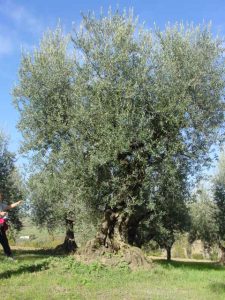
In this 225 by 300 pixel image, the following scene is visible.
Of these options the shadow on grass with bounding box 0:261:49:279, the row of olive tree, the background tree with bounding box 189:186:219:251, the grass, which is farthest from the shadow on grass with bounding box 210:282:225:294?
the background tree with bounding box 189:186:219:251

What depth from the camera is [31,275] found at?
42.5ft

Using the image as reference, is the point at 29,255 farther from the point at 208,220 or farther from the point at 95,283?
the point at 208,220

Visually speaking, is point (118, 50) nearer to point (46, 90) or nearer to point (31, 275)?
point (46, 90)

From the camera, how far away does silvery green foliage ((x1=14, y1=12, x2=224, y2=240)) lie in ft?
55.6

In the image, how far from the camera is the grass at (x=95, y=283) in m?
11.1

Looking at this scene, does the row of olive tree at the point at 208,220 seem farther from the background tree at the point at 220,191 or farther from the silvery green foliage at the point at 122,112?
the silvery green foliage at the point at 122,112

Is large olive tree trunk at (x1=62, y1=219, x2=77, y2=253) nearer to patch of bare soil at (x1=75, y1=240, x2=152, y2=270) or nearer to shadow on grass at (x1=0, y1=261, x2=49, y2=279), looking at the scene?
patch of bare soil at (x1=75, y1=240, x2=152, y2=270)

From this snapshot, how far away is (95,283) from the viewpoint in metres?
12.6

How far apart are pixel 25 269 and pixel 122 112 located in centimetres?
698

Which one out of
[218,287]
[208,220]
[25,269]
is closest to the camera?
[218,287]

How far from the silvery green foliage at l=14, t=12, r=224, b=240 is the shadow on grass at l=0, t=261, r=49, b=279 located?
3.64 metres

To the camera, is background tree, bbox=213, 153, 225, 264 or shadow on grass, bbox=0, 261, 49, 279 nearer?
shadow on grass, bbox=0, 261, 49, 279

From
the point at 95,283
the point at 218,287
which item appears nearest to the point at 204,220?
the point at 218,287

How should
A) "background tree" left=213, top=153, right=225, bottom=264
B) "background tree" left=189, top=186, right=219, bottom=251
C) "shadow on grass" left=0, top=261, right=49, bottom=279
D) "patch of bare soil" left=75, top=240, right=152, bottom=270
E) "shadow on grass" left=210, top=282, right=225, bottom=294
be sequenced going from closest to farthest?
1. "shadow on grass" left=0, top=261, right=49, bottom=279
2. "shadow on grass" left=210, top=282, right=225, bottom=294
3. "patch of bare soil" left=75, top=240, right=152, bottom=270
4. "background tree" left=213, top=153, right=225, bottom=264
5. "background tree" left=189, top=186, right=219, bottom=251
